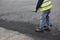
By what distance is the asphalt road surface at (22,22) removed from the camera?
9102 millimetres

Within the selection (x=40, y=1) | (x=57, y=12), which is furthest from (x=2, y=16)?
(x=40, y=1)

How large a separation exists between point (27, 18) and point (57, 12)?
1.82 metres

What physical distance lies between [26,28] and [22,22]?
38.7 inches

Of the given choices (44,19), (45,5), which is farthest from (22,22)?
(45,5)

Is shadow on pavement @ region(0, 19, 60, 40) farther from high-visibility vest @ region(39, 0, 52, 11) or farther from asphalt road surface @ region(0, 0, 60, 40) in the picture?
high-visibility vest @ region(39, 0, 52, 11)

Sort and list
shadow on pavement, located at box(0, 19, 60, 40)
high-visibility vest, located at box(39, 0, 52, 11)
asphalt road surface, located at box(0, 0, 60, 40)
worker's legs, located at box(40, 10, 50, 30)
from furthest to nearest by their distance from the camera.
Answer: worker's legs, located at box(40, 10, 50, 30) → high-visibility vest, located at box(39, 0, 52, 11) → asphalt road surface, located at box(0, 0, 60, 40) → shadow on pavement, located at box(0, 19, 60, 40)

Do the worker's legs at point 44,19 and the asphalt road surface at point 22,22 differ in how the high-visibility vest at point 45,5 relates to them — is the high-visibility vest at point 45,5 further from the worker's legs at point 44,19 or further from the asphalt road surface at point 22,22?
the asphalt road surface at point 22,22

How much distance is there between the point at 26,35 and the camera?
9.23 meters

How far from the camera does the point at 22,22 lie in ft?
36.1

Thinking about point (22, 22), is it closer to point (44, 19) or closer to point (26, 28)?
point (26, 28)

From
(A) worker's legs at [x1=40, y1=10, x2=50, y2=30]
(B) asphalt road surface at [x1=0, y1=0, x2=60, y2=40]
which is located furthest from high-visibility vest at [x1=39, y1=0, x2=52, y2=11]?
(B) asphalt road surface at [x1=0, y1=0, x2=60, y2=40]

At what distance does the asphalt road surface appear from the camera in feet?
29.9

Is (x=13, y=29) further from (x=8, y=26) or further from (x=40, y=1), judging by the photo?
(x=40, y=1)

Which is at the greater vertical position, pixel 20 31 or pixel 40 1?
pixel 40 1
